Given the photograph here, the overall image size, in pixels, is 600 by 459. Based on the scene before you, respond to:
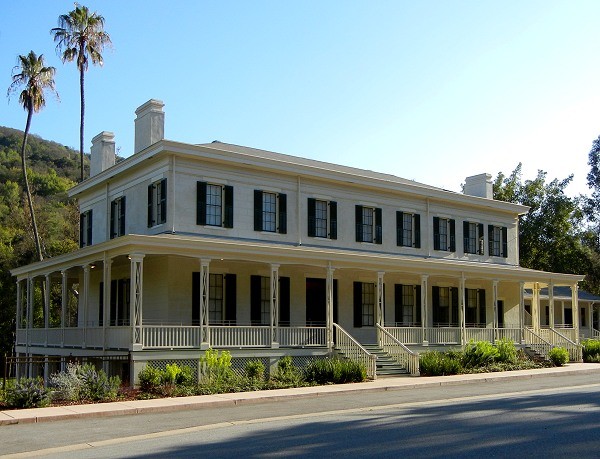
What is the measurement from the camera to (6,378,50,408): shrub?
58.3 ft

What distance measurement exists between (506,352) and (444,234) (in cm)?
647

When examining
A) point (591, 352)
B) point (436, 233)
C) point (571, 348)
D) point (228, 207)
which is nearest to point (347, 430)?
point (228, 207)

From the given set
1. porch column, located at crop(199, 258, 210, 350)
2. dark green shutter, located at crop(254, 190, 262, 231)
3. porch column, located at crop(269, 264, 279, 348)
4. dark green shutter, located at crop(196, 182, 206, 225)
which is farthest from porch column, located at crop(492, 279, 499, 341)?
porch column, located at crop(199, 258, 210, 350)

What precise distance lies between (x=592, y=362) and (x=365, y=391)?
17.8 meters

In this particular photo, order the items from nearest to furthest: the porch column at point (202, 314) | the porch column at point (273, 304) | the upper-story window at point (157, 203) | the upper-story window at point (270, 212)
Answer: the porch column at point (202, 314) → the porch column at point (273, 304) → the upper-story window at point (157, 203) → the upper-story window at point (270, 212)

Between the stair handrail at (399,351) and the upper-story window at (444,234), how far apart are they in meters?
7.04

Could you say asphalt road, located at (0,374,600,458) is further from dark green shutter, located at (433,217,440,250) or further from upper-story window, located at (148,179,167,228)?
dark green shutter, located at (433,217,440,250)

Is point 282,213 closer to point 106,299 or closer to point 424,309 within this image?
point 424,309

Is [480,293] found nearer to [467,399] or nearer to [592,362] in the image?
[592,362]

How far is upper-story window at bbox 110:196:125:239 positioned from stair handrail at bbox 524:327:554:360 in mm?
18710

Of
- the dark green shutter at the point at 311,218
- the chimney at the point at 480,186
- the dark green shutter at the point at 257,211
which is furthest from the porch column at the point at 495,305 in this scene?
the dark green shutter at the point at 257,211

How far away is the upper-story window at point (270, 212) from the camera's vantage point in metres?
27.8

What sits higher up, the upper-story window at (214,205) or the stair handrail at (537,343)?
the upper-story window at (214,205)

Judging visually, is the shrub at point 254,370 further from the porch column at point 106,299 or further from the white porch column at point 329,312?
the porch column at point 106,299
